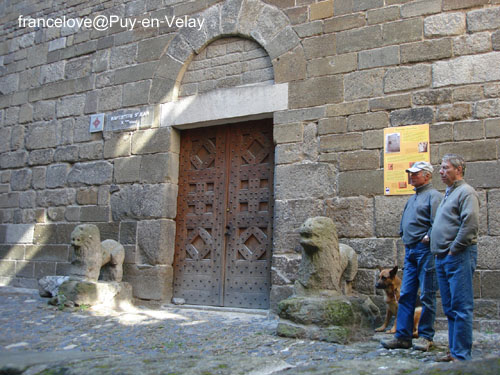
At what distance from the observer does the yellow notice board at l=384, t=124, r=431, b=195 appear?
469cm

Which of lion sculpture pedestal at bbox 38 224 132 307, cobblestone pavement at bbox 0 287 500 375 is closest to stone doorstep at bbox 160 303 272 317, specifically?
cobblestone pavement at bbox 0 287 500 375

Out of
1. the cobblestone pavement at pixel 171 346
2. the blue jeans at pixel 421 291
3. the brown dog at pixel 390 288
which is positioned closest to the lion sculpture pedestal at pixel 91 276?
the cobblestone pavement at pixel 171 346

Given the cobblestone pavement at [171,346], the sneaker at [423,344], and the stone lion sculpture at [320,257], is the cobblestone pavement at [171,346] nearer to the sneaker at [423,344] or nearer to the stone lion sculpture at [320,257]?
the sneaker at [423,344]

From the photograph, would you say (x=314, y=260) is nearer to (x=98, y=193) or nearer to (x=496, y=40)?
(x=496, y=40)

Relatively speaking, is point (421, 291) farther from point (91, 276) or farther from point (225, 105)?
point (91, 276)

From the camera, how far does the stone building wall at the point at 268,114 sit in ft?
15.3

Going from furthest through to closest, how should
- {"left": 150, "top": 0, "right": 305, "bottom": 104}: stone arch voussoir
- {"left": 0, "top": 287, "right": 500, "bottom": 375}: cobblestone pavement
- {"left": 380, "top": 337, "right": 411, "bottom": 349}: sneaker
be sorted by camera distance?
{"left": 150, "top": 0, "right": 305, "bottom": 104}: stone arch voussoir < {"left": 380, "top": 337, "right": 411, "bottom": 349}: sneaker < {"left": 0, "top": 287, "right": 500, "bottom": 375}: cobblestone pavement

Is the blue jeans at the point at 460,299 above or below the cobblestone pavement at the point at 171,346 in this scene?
above

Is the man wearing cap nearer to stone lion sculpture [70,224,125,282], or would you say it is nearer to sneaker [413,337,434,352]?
sneaker [413,337,434,352]

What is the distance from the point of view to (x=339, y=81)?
5.18 metres

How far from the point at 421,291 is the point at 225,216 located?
2.74 meters

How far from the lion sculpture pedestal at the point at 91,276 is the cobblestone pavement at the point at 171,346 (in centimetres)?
14

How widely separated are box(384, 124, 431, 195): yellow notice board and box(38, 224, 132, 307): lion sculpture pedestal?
315 centimetres

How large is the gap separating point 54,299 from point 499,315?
14.5ft
